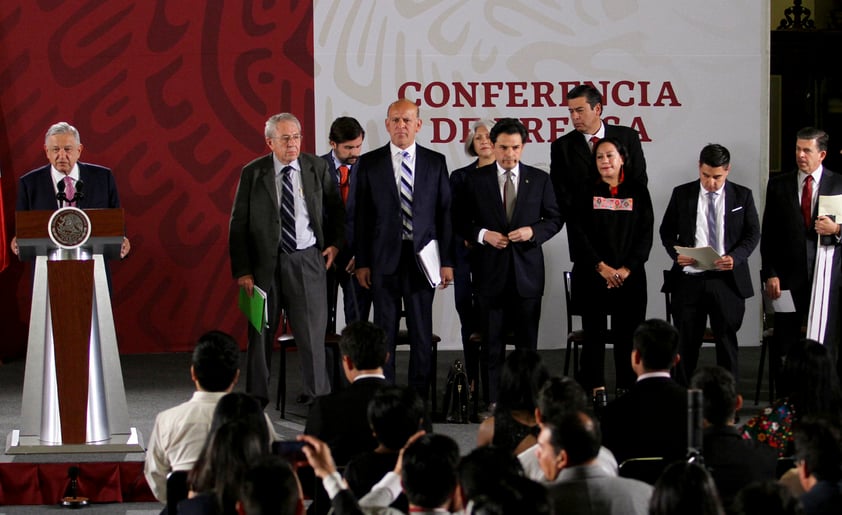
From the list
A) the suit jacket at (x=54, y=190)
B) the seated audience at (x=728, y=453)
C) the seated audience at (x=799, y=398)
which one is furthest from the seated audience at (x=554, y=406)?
the suit jacket at (x=54, y=190)

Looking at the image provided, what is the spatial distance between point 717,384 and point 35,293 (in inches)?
122

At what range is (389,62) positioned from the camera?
8414 millimetres

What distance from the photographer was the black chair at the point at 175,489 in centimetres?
358

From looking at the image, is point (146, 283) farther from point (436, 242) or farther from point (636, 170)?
point (636, 170)

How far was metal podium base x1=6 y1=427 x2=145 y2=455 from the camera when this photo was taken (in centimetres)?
551

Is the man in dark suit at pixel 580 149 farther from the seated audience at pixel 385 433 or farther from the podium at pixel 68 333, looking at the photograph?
the seated audience at pixel 385 433

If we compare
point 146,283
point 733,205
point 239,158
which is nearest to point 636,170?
point 733,205

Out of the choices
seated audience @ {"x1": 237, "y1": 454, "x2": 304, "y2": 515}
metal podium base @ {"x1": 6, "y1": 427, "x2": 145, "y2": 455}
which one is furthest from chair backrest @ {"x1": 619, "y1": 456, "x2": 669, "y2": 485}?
metal podium base @ {"x1": 6, "y1": 427, "x2": 145, "y2": 455}

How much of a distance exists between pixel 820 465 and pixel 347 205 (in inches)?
146

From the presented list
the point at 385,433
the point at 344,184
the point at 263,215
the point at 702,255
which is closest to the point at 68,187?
the point at 263,215

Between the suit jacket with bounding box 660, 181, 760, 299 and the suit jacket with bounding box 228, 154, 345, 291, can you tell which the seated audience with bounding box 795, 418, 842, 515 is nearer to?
→ the suit jacket with bounding box 660, 181, 760, 299

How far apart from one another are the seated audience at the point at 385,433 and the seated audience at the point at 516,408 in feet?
1.56

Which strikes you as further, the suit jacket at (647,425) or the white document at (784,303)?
the white document at (784,303)

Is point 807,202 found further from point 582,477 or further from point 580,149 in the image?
point 582,477
